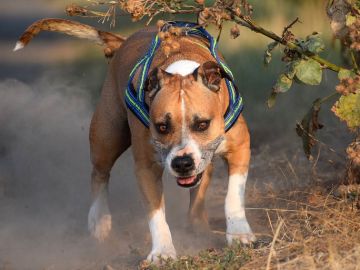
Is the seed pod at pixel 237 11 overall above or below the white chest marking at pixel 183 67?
above

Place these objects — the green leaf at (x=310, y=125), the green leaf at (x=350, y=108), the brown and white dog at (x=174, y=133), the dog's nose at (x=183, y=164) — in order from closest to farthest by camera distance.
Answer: the dog's nose at (x=183, y=164), the brown and white dog at (x=174, y=133), the green leaf at (x=350, y=108), the green leaf at (x=310, y=125)

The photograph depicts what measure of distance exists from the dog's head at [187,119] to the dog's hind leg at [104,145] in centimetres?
122

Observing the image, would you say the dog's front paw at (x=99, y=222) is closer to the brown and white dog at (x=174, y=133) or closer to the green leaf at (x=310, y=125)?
the brown and white dog at (x=174, y=133)

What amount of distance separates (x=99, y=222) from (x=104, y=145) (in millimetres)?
612

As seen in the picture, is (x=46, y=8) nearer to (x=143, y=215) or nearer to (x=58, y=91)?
(x=58, y=91)

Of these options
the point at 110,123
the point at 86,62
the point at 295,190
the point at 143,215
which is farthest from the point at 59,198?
the point at 86,62

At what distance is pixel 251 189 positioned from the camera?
28.0 feet

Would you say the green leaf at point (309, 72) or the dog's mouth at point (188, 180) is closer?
the dog's mouth at point (188, 180)

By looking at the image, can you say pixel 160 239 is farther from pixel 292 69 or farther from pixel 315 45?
pixel 315 45

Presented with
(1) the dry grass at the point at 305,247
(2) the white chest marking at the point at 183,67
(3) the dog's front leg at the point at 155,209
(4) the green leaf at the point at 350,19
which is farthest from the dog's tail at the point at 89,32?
(4) the green leaf at the point at 350,19

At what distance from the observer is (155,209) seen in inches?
266


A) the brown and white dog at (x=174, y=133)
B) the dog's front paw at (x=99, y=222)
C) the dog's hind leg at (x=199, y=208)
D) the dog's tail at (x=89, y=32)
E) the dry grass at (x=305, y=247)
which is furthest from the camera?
the dog's tail at (x=89, y=32)

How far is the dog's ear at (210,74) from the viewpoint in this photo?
650 centimetres

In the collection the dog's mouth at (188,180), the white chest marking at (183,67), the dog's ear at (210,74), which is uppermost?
the dog's ear at (210,74)
